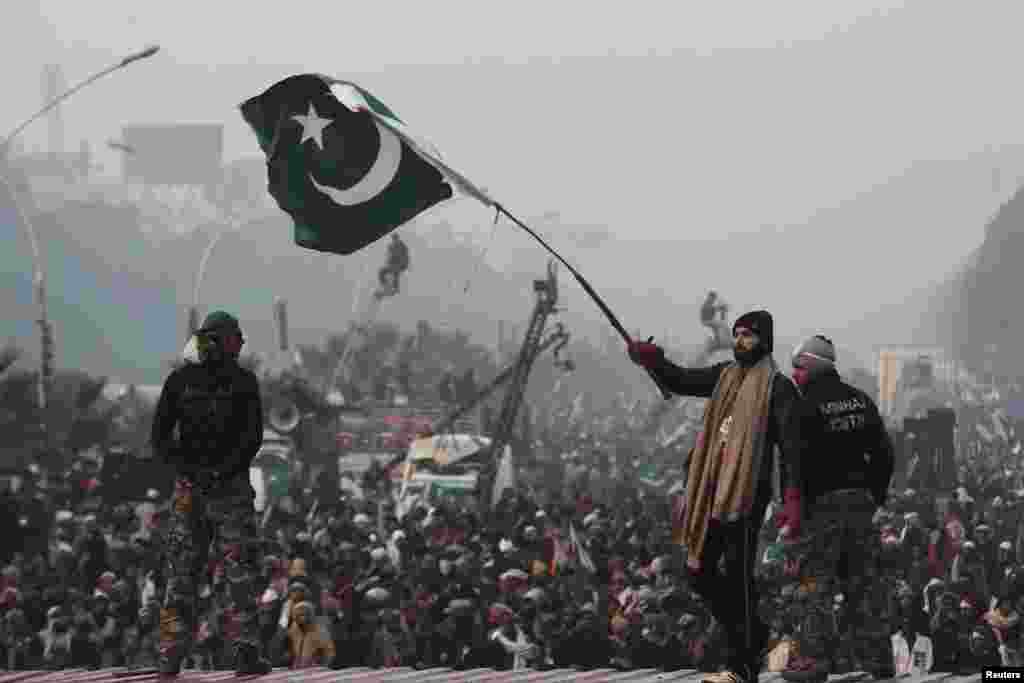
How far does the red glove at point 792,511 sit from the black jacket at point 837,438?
1.32ft

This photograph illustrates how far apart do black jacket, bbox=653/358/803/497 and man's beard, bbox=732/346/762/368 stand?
0.12m

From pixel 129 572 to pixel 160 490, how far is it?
19.4 feet

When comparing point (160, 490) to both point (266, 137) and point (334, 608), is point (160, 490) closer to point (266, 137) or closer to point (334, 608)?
point (334, 608)

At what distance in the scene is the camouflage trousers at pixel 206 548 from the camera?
438 inches

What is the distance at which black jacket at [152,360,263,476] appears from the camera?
11156 millimetres

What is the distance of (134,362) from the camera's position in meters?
176

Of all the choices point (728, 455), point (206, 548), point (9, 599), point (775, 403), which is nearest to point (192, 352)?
point (206, 548)

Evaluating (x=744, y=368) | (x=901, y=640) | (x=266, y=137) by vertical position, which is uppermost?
(x=266, y=137)

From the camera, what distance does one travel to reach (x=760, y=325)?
1009 centimetres

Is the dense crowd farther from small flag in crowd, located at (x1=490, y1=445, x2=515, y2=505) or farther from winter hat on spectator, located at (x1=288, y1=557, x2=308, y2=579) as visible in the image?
small flag in crowd, located at (x1=490, y1=445, x2=515, y2=505)

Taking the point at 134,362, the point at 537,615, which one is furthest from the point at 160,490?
the point at 134,362

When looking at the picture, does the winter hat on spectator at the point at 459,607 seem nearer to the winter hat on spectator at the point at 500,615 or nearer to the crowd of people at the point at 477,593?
the crowd of people at the point at 477,593

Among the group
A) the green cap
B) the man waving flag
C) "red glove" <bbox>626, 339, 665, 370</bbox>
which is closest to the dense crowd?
the green cap

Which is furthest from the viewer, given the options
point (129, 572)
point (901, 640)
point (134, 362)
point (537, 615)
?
point (134, 362)
